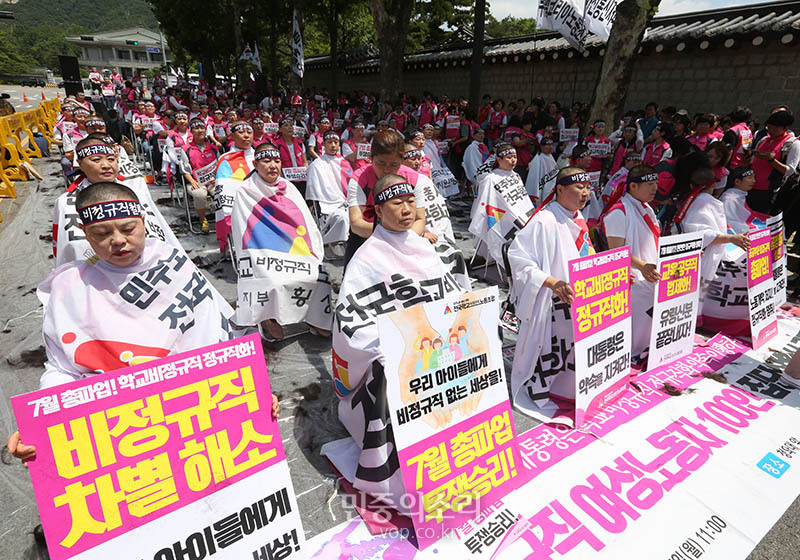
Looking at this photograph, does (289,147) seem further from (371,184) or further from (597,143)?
(597,143)

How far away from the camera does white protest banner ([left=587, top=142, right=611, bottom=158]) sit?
334 inches

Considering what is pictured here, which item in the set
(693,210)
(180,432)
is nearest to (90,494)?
(180,432)

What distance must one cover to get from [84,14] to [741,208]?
21965 cm

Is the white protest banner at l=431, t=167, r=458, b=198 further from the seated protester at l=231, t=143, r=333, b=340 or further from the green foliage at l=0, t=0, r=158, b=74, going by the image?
the green foliage at l=0, t=0, r=158, b=74

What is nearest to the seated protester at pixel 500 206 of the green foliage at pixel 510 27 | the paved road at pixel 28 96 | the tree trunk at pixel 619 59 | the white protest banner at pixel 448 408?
the white protest banner at pixel 448 408

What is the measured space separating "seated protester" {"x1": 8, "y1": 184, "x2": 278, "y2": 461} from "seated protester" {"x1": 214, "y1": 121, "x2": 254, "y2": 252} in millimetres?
3431

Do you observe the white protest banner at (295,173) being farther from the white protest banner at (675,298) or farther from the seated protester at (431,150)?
the white protest banner at (675,298)

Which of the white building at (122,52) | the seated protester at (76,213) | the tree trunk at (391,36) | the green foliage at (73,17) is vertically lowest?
the seated protester at (76,213)

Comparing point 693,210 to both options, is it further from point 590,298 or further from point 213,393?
point 213,393

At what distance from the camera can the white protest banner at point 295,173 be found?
7461 millimetres

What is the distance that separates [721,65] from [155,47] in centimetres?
10542

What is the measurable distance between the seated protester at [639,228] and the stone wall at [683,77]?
1019 centimetres

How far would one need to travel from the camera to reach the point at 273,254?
171 inches

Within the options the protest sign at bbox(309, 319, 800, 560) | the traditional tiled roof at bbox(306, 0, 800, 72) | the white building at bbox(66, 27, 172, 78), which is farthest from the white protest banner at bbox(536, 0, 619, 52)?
the white building at bbox(66, 27, 172, 78)
